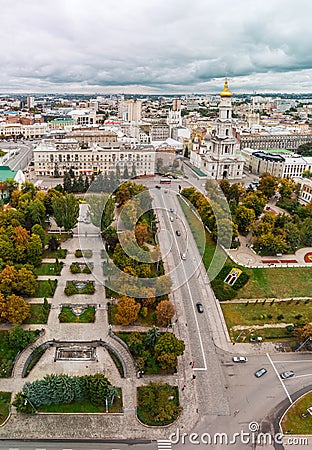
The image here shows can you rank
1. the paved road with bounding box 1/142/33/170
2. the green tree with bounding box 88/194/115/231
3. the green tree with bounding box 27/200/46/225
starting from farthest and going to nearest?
the paved road with bounding box 1/142/33/170
the green tree with bounding box 88/194/115/231
the green tree with bounding box 27/200/46/225

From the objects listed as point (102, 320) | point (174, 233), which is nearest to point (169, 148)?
point (174, 233)

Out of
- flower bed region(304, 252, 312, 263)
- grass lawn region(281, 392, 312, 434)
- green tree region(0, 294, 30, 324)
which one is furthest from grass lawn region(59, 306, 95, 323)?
flower bed region(304, 252, 312, 263)

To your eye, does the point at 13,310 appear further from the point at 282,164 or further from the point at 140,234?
the point at 282,164

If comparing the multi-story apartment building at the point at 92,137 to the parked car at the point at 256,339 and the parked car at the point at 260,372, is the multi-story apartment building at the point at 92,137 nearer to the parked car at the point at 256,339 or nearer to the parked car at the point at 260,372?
the parked car at the point at 256,339

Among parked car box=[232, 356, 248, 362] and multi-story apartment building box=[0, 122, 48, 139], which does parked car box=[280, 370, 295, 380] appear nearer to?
parked car box=[232, 356, 248, 362]

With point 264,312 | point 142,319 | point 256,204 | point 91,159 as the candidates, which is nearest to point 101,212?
point 142,319

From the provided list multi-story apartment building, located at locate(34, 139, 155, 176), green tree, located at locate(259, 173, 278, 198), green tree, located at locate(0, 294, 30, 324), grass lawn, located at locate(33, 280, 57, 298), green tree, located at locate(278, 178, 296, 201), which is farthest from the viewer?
multi-story apartment building, located at locate(34, 139, 155, 176)

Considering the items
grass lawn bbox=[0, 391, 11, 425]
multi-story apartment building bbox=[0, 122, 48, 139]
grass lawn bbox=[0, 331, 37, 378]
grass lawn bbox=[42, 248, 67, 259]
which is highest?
multi-story apartment building bbox=[0, 122, 48, 139]

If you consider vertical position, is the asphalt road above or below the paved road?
below
